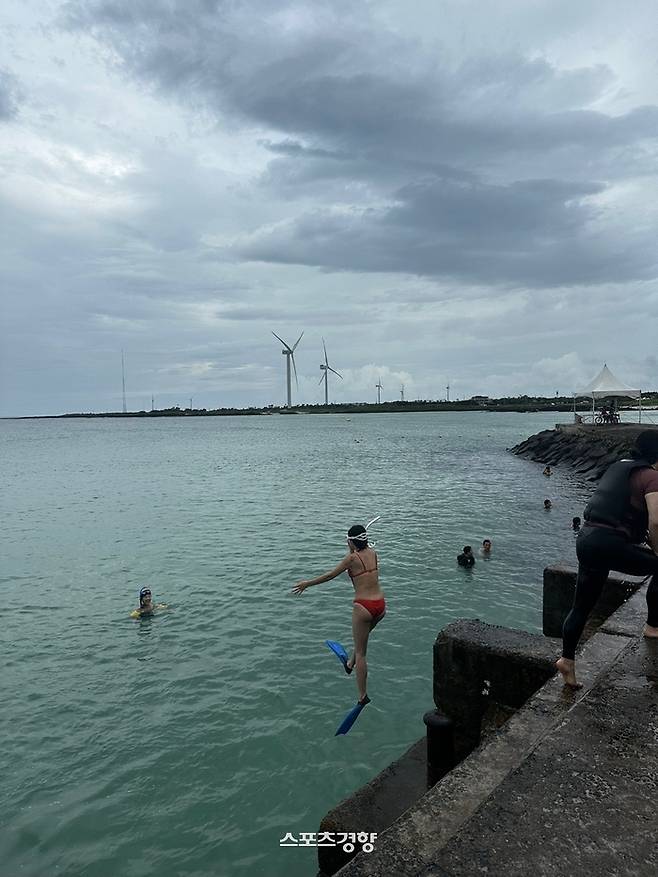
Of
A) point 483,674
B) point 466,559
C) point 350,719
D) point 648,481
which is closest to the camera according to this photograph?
point 648,481

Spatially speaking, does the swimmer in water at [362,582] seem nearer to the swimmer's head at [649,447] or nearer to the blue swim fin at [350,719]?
the blue swim fin at [350,719]

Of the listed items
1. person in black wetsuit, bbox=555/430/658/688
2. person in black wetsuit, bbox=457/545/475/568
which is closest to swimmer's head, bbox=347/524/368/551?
person in black wetsuit, bbox=555/430/658/688

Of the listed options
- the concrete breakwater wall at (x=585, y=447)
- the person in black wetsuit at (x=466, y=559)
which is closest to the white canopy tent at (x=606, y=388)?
the concrete breakwater wall at (x=585, y=447)

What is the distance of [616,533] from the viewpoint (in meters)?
5.05

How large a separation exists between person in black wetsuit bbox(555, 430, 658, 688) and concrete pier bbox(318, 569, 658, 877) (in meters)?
0.56

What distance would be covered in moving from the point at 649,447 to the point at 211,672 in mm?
9557

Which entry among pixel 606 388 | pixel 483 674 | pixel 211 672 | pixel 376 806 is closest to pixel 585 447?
pixel 606 388

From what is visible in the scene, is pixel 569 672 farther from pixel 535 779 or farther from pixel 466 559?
pixel 466 559

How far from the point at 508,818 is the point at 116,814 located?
22.0 feet

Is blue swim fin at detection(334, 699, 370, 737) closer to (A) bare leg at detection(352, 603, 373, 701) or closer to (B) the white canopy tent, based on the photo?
Result: (A) bare leg at detection(352, 603, 373, 701)

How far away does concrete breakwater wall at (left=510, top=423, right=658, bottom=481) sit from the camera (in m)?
42.7

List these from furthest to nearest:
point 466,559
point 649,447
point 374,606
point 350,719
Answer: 1. point 466,559
2. point 350,719
3. point 374,606
4. point 649,447

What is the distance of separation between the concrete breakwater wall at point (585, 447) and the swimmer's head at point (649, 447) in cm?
3593

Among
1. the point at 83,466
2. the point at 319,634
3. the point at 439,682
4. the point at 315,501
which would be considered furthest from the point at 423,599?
the point at 83,466
